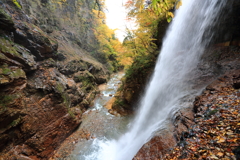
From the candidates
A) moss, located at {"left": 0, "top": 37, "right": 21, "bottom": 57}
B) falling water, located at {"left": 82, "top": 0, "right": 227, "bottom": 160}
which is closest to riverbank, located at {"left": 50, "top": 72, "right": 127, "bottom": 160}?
falling water, located at {"left": 82, "top": 0, "right": 227, "bottom": 160}

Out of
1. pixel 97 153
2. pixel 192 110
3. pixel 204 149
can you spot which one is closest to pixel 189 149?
pixel 204 149

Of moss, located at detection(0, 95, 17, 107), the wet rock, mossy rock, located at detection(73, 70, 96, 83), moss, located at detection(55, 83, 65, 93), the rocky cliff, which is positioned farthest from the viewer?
mossy rock, located at detection(73, 70, 96, 83)

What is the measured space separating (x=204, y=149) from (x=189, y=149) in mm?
249

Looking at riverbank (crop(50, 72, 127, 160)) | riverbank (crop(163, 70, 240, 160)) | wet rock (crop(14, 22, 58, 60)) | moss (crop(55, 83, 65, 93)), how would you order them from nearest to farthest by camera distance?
riverbank (crop(163, 70, 240, 160)), riverbank (crop(50, 72, 127, 160)), moss (crop(55, 83, 65, 93)), wet rock (crop(14, 22, 58, 60))

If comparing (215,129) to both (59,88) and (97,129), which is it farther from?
(59,88)

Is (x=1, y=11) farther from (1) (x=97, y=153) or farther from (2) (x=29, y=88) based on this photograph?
(1) (x=97, y=153)

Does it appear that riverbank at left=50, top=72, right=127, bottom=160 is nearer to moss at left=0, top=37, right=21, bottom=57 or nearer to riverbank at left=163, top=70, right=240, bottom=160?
riverbank at left=163, top=70, right=240, bottom=160

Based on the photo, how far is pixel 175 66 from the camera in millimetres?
5766

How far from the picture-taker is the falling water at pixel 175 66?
441cm

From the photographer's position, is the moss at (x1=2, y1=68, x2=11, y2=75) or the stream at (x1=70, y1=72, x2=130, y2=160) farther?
the stream at (x1=70, y1=72, x2=130, y2=160)

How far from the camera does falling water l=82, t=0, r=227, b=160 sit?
441cm

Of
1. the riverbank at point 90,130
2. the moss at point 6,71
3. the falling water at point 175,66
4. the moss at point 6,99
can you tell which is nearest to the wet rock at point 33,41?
the moss at point 6,71

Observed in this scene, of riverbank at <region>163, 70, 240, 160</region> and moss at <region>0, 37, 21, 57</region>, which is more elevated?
moss at <region>0, 37, 21, 57</region>

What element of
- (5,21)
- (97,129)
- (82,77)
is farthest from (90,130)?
(5,21)
